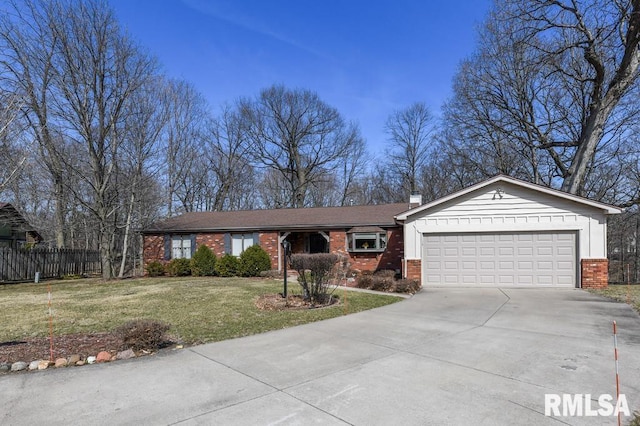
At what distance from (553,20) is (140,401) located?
64.1ft

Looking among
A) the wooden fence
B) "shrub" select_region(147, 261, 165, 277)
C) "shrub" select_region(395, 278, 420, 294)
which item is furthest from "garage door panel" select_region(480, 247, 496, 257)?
the wooden fence

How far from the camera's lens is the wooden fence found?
733 inches

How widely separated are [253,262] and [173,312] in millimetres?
9980

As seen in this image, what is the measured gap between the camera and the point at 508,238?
1413 cm

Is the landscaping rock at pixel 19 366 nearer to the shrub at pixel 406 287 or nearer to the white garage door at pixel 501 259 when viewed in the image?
the shrub at pixel 406 287

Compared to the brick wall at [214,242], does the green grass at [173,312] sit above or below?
below

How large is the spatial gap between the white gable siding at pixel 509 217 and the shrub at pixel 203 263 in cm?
1070

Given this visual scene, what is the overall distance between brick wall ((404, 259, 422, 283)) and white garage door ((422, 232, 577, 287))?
24 cm

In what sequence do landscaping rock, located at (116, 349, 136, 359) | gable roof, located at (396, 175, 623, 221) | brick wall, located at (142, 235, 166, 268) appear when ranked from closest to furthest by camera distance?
1. landscaping rock, located at (116, 349, 136, 359)
2. gable roof, located at (396, 175, 623, 221)
3. brick wall, located at (142, 235, 166, 268)

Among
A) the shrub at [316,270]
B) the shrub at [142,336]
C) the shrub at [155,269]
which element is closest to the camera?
the shrub at [142,336]

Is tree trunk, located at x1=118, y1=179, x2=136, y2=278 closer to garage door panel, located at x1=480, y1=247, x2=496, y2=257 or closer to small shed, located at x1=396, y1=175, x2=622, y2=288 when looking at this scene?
small shed, located at x1=396, y1=175, x2=622, y2=288

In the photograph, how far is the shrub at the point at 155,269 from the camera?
2111 centimetres

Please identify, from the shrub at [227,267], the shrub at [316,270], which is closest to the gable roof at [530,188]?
the shrub at [316,270]

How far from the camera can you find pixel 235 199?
37781 mm
